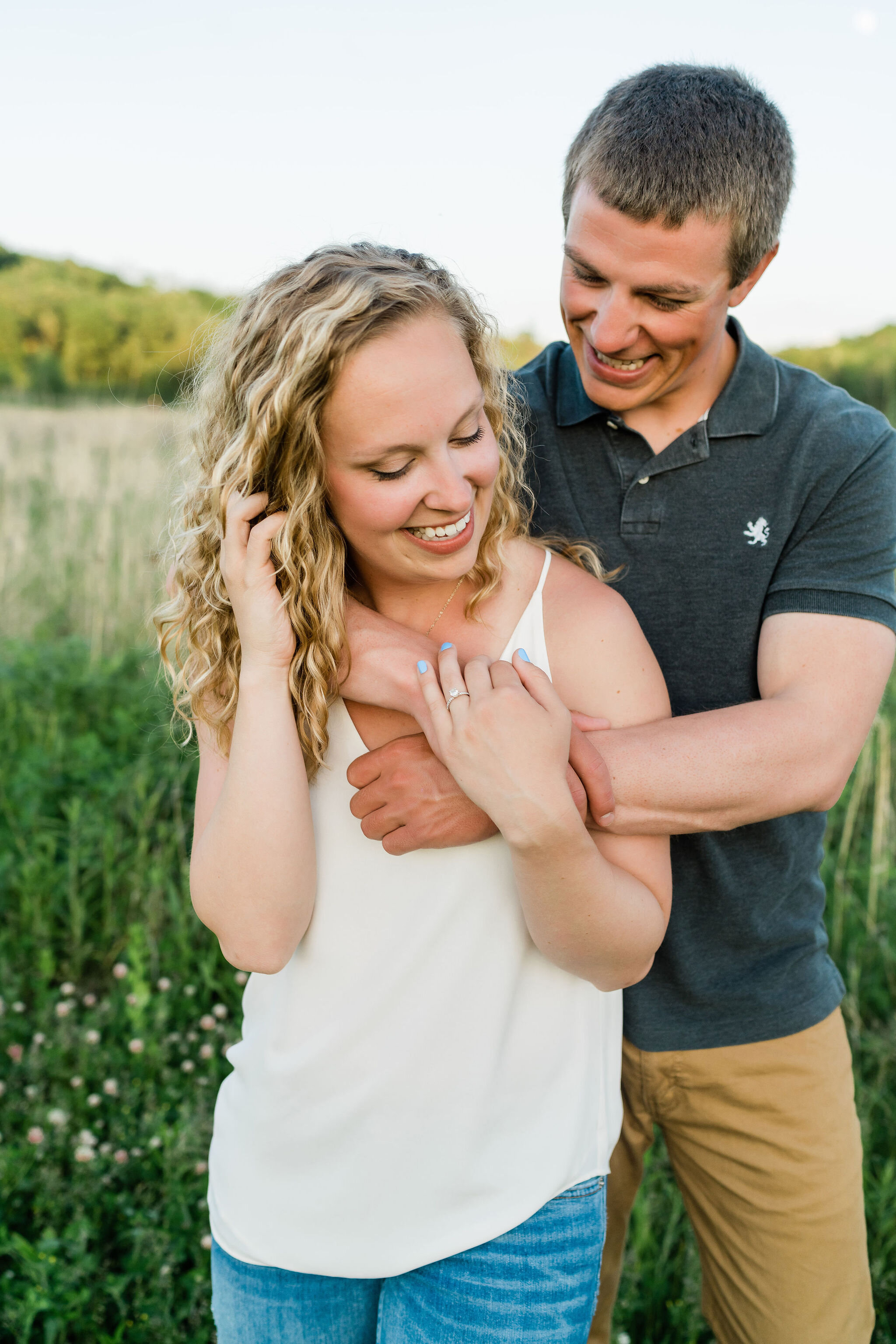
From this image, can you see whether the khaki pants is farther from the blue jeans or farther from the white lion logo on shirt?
the white lion logo on shirt

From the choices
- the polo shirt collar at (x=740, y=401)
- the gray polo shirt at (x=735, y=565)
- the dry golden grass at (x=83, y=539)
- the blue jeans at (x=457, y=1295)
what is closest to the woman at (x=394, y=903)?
the blue jeans at (x=457, y=1295)

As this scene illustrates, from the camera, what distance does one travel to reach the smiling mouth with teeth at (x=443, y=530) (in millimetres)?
1579

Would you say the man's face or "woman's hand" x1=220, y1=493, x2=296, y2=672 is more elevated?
the man's face

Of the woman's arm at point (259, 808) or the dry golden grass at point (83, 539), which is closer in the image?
the woman's arm at point (259, 808)

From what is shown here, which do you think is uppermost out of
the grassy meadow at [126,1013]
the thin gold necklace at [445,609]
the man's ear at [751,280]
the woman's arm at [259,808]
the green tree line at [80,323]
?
the green tree line at [80,323]

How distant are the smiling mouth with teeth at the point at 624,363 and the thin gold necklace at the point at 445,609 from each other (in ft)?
2.08

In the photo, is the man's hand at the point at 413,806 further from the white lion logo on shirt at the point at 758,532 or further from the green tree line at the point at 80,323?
the green tree line at the point at 80,323

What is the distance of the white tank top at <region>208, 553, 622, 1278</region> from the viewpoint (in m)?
1.46

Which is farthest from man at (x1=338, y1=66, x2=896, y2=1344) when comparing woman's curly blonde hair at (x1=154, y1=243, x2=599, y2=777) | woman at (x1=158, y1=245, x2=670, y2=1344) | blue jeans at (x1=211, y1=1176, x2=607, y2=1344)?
blue jeans at (x1=211, y1=1176, x2=607, y2=1344)

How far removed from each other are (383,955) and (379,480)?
76 centimetres

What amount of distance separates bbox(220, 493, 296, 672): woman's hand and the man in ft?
2.23

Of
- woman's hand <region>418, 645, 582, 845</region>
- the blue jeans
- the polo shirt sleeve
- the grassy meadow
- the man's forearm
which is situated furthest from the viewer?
the grassy meadow

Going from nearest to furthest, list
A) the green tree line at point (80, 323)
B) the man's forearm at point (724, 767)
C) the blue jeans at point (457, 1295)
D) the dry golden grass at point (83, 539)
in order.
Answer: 1. the blue jeans at point (457, 1295)
2. the man's forearm at point (724, 767)
3. the dry golden grass at point (83, 539)
4. the green tree line at point (80, 323)

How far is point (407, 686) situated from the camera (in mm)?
1549
